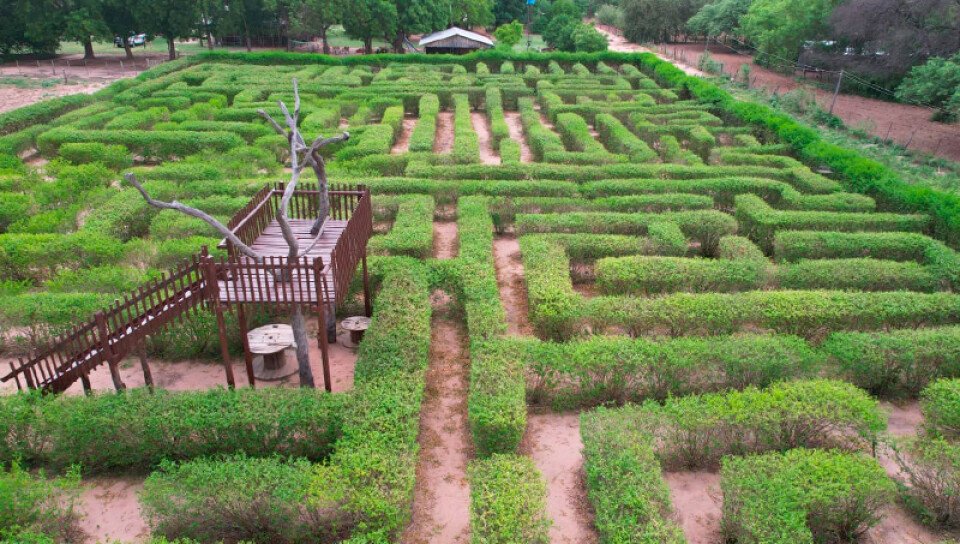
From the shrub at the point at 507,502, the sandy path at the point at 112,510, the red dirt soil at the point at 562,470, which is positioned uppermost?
the shrub at the point at 507,502

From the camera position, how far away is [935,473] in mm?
8008

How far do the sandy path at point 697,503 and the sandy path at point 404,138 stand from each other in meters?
17.0

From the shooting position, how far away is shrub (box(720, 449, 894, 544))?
7.11 m

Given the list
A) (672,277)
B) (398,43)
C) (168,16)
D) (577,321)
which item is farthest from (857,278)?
(168,16)

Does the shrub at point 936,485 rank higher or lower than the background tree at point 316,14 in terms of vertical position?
lower

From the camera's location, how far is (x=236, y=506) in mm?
7281

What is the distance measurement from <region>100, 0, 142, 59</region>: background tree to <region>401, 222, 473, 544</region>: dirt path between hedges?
1644 inches

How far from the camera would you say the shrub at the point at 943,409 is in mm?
8836

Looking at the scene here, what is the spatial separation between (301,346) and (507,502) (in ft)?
14.0

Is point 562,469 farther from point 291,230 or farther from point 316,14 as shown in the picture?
point 316,14

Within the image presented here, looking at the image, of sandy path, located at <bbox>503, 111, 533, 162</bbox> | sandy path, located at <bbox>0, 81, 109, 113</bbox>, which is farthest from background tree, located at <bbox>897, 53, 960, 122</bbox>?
sandy path, located at <bbox>0, 81, 109, 113</bbox>

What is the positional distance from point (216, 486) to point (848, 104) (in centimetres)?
3805

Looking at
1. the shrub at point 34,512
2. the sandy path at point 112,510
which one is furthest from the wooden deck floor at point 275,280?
the shrub at point 34,512

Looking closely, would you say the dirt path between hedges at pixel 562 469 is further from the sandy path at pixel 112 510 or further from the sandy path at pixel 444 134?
the sandy path at pixel 444 134
